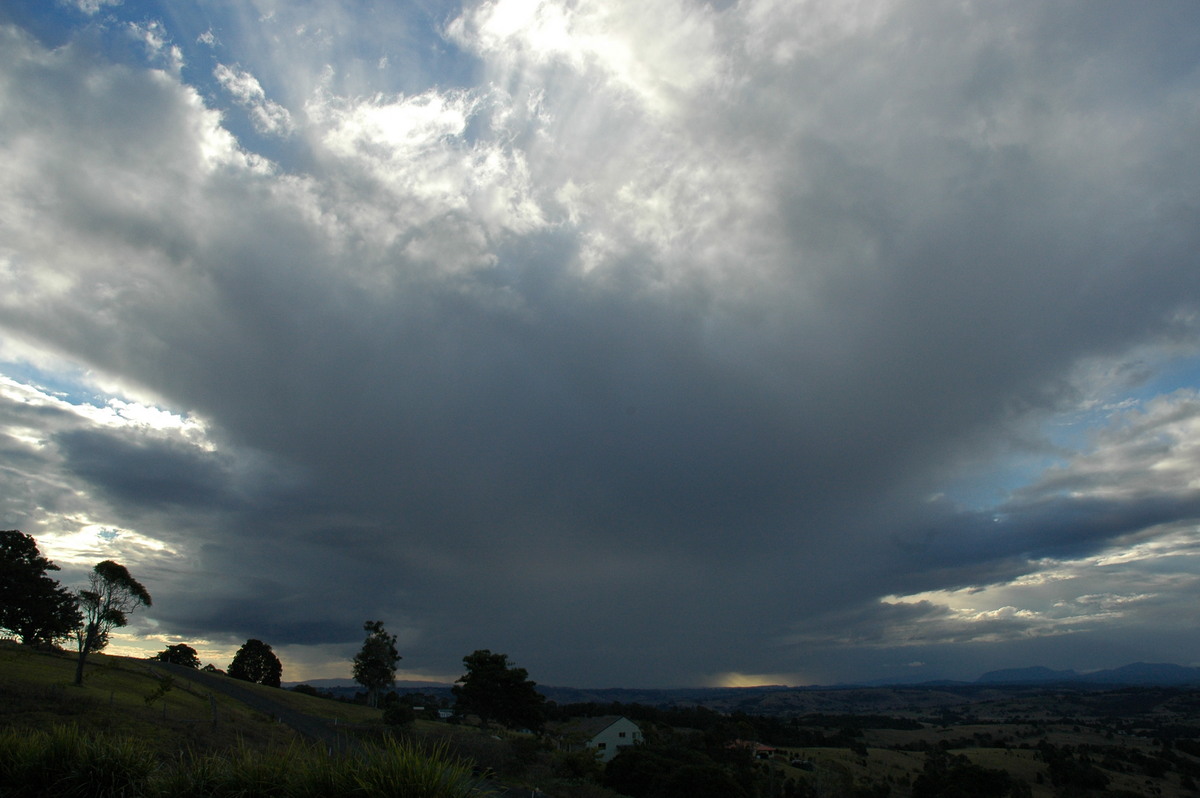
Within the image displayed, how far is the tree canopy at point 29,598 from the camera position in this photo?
227 feet

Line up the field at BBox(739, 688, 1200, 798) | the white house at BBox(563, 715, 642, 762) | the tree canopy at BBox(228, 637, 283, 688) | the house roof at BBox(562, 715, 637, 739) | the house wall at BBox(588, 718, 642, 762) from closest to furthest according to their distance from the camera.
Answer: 1. the field at BBox(739, 688, 1200, 798)
2. the white house at BBox(563, 715, 642, 762)
3. the house wall at BBox(588, 718, 642, 762)
4. the house roof at BBox(562, 715, 637, 739)
5. the tree canopy at BBox(228, 637, 283, 688)

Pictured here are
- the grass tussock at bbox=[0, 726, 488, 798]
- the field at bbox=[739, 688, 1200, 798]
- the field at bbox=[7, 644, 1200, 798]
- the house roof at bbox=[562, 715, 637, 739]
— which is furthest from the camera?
the house roof at bbox=[562, 715, 637, 739]

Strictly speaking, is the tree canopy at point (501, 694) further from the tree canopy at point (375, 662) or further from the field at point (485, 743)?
the tree canopy at point (375, 662)

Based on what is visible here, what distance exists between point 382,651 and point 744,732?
67.3 metres

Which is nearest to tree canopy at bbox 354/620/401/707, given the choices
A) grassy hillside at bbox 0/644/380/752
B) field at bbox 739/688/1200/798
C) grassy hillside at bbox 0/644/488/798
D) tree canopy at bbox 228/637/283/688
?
tree canopy at bbox 228/637/283/688

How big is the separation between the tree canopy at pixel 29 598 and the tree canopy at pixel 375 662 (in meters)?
52.0

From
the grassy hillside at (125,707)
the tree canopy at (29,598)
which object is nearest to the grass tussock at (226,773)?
the grassy hillside at (125,707)

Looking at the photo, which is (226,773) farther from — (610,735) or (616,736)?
(616,736)

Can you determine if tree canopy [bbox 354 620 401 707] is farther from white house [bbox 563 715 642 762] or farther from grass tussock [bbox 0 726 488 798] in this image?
grass tussock [bbox 0 726 488 798]

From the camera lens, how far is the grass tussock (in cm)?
972

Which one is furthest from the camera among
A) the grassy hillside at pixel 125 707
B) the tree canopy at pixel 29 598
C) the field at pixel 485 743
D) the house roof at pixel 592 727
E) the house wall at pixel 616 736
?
the house roof at pixel 592 727

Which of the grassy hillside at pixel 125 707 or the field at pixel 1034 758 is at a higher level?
the grassy hillside at pixel 125 707

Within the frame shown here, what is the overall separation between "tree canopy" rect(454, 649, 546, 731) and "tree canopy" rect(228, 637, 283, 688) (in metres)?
51.9

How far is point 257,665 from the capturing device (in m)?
121
